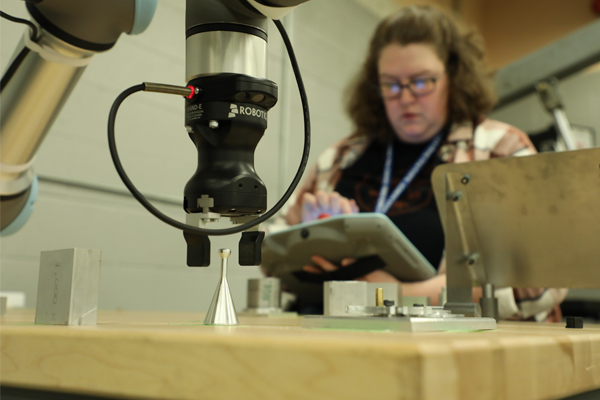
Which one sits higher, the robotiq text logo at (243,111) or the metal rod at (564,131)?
the metal rod at (564,131)

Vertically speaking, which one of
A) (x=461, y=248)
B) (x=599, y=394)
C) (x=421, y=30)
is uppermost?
(x=421, y=30)

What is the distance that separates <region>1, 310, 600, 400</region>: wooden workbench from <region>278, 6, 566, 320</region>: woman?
3.39ft

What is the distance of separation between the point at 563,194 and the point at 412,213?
827 millimetres

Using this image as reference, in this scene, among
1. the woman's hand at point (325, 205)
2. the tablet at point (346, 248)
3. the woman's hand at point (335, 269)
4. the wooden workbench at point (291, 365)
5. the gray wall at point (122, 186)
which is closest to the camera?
the wooden workbench at point (291, 365)

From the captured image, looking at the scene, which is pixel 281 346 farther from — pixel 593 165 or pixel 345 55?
pixel 345 55

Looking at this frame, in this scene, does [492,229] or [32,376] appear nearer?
[32,376]

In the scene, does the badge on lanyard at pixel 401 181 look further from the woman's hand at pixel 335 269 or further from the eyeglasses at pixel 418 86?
the woman's hand at pixel 335 269

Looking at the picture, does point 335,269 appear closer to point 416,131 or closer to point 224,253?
point 224,253

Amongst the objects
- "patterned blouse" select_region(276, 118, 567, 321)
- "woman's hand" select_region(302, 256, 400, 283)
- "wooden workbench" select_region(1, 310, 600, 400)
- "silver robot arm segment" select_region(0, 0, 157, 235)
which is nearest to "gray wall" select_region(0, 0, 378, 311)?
"patterned blouse" select_region(276, 118, 567, 321)

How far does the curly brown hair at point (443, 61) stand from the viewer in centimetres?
166

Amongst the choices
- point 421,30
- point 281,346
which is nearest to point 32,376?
point 281,346

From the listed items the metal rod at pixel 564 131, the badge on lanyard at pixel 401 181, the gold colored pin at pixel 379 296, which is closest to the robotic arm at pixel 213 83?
the gold colored pin at pixel 379 296

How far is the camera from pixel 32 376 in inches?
12.3

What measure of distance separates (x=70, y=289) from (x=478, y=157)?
122 cm
